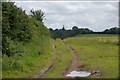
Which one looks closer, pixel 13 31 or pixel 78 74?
pixel 78 74

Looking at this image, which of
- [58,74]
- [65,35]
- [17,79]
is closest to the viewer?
[17,79]

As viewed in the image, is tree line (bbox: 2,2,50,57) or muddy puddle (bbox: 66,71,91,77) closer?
muddy puddle (bbox: 66,71,91,77)

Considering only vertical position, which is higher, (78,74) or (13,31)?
(13,31)

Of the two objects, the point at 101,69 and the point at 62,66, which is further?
the point at 62,66

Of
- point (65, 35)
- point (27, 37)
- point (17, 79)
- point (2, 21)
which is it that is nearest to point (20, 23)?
point (27, 37)

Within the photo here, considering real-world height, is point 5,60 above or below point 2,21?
below

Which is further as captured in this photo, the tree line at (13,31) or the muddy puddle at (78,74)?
the tree line at (13,31)

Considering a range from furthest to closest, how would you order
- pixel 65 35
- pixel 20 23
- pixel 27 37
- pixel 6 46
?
1. pixel 65 35
2. pixel 27 37
3. pixel 20 23
4. pixel 6 46

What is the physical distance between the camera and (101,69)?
2227 centimetres

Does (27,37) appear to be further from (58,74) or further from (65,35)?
(65,35)

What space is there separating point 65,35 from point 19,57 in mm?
118327

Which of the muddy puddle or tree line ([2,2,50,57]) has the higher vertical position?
tree line ([2,2,50,57])

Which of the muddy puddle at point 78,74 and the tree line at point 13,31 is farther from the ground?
the tree line at point 13,31

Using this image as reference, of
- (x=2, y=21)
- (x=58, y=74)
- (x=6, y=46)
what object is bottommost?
(x=58, y=74)
